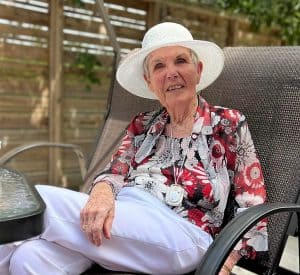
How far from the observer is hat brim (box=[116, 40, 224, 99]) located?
1811 mm

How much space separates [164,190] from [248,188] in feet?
1.02

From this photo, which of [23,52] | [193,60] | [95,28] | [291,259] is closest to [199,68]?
[193,60]

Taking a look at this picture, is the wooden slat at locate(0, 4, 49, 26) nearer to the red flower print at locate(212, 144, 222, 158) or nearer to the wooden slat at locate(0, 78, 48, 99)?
the wooden slat at locate(0, 78, 48, 99)

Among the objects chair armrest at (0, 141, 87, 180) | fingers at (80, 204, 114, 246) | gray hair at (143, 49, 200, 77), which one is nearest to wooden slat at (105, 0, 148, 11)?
chair armrest at (0, 141, 87, 180)

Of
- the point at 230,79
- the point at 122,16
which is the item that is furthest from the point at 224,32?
the point at 230,79

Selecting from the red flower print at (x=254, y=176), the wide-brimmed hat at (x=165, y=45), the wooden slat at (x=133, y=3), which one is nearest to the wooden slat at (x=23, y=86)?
the wooden slat at (x=133, y=3)

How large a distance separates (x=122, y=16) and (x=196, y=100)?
3.14 metres

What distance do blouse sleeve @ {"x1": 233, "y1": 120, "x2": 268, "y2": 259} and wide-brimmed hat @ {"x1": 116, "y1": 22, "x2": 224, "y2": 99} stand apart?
37 cm

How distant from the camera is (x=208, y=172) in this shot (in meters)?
1.67

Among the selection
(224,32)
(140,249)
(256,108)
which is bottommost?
(140,249)

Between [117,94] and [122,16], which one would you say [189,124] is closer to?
[117,94]

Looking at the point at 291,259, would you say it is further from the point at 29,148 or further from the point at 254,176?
the point at 29,148

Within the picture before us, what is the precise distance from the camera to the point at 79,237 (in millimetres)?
1463

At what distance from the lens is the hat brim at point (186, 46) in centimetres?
181
